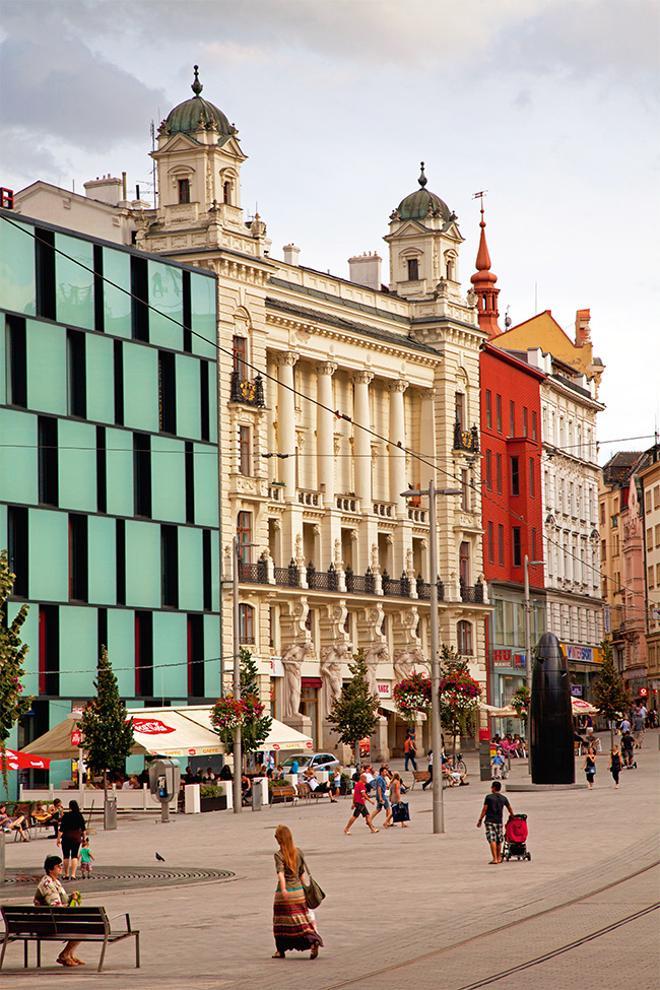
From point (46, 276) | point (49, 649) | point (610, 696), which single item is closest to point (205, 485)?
point (49, 649)

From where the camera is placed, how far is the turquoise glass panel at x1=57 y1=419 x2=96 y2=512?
7294 cm

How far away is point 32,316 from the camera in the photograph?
71562 mm

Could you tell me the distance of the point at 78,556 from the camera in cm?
7400

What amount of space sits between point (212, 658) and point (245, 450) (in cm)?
915

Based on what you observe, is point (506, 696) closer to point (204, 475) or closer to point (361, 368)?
point (361, 368)

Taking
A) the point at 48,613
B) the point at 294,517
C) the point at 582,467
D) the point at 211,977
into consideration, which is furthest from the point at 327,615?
the point at 211,977

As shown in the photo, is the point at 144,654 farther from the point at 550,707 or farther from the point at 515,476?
the point at 515,476

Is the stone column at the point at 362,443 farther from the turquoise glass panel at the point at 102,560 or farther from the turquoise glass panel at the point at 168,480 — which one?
the turquoise glass panel at the point at 102,560

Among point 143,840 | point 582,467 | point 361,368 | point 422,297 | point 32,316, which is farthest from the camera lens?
point 582,467

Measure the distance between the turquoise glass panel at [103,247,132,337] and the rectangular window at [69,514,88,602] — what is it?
7.64 m

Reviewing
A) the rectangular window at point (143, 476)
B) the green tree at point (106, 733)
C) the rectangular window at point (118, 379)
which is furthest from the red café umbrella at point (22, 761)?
the rectangular window at point (143, 476)

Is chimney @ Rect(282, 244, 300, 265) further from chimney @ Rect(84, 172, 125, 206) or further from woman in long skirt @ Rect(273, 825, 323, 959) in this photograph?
woman in long skirt @ Rect(273, 825, 323, 959)

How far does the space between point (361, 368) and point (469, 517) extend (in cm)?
1190

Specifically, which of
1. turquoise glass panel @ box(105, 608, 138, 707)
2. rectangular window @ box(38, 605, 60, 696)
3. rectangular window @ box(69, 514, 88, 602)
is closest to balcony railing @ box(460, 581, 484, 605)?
turquoise glass panel @ box(105, 608, 138, 707)
